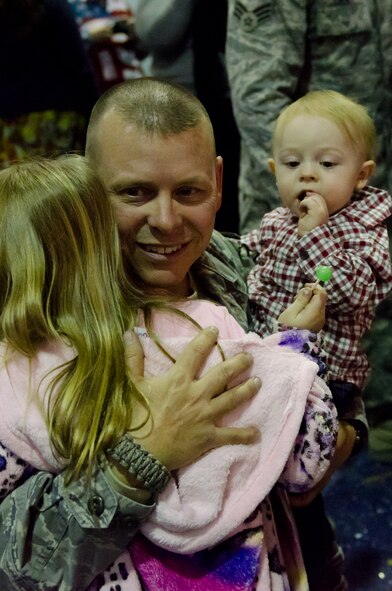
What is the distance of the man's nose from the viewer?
1228mm

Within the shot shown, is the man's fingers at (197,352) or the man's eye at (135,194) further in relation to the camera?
the man's eye at (135,194)

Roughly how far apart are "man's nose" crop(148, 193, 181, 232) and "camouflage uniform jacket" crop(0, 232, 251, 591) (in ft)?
1.25

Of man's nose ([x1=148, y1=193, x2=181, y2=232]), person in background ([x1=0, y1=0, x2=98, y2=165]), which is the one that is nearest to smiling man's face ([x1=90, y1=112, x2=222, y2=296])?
man's nose ([x1=148, y1=193, x2=181, y2=232])

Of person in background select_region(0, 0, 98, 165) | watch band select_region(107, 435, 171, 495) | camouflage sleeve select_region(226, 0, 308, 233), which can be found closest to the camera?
watch band select_region(107, 435, 171, 495)

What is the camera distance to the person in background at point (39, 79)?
2.35 m

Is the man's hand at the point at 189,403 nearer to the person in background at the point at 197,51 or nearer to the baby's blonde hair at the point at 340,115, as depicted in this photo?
the baby's blonde hair at the point at 340,115

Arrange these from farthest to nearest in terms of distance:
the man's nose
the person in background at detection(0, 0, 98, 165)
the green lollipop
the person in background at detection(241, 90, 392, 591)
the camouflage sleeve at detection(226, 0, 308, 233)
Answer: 1. the person in background at detection(0, 0, 98, 165)
2. the camouflage sleeve at detection(226, 0, 308, 233)
3. the person in background at detection(241, 90, 392, 591)
4. the green lollipop
5. the man's nose

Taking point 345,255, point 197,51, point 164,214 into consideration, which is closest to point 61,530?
point 164,214

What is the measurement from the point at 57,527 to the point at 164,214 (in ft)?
1.52

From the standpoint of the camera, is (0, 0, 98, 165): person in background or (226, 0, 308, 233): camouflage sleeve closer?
(226, 0, 308, 233): camouflage sleeve

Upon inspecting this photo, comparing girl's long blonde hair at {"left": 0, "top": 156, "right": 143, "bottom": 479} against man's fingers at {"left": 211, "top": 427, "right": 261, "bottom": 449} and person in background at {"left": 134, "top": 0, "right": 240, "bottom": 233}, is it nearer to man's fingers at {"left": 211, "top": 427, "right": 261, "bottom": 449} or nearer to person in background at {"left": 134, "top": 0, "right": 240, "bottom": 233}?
man's fingers at {"left": 211, "top": 427, "right": 261, "bottom": 449}

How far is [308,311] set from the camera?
53.9 inches

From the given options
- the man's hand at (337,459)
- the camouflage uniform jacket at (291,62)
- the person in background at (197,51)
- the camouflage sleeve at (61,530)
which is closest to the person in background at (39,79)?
the person in background at (197,51)

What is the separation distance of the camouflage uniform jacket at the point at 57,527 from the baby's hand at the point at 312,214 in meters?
0.72
